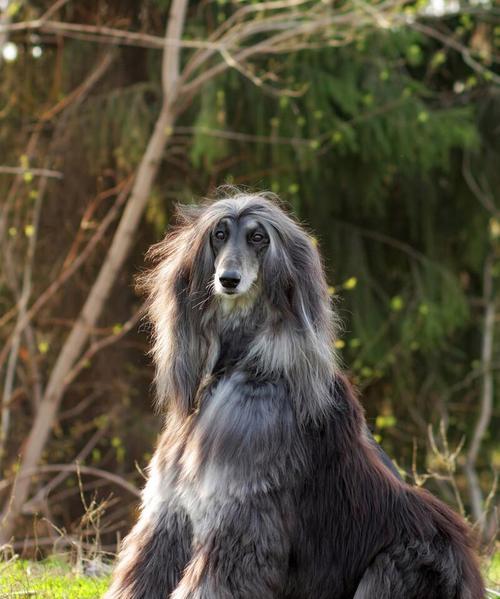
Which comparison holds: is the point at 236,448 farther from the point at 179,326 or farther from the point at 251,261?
the point at 251,261

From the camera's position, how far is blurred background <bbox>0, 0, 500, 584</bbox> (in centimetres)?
1023

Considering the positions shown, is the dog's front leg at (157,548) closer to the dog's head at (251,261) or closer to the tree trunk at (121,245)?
the dog's head at (251,261)

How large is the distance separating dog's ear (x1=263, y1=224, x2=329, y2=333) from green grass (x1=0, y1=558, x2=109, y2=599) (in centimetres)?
182

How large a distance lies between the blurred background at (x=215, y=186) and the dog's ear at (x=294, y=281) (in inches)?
214

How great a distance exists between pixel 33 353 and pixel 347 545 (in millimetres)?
7167

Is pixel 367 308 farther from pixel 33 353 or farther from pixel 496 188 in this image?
Result: pixel 33 353

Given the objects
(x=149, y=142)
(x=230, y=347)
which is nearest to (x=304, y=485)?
(x=230, y=347)

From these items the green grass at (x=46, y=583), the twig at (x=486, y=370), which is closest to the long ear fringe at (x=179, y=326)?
the green grass at (x=46, y=583)

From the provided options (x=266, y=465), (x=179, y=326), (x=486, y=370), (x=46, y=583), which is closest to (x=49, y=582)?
(x=46, y=583)

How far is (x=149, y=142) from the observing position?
409 inches

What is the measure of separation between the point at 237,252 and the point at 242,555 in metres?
1.10

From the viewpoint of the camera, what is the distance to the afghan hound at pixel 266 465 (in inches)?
155

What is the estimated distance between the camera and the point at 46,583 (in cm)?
528

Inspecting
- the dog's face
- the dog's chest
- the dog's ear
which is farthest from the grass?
the dog's face
